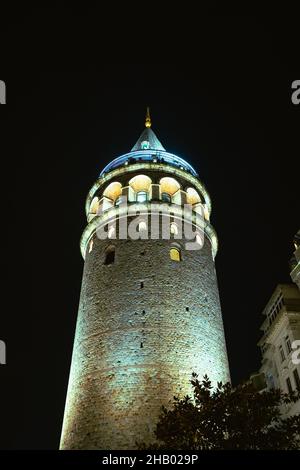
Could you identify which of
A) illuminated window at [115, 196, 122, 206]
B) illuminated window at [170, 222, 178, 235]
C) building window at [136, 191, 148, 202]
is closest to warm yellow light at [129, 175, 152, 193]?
building window at [136, 191, 148, 202]

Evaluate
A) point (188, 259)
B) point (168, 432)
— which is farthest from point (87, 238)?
point (168, 432)

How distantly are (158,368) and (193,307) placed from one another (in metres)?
3.97

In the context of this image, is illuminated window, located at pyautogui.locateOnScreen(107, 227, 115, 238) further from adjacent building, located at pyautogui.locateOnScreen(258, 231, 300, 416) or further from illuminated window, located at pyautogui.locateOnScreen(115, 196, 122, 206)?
adjacent building, located at pyautogui.locateOnScreen(258, 231, 300, 416)

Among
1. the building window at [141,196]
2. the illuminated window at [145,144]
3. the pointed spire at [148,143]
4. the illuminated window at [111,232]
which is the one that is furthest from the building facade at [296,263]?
the illuminated window at [145,144]

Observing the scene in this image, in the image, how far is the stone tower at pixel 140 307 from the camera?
1969 centimetres

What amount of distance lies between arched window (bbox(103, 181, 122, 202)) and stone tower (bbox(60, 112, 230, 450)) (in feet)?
0.23

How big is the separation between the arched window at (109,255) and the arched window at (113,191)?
15.0ft

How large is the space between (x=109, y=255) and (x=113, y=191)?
554 cm

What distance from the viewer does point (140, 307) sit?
2225 cm

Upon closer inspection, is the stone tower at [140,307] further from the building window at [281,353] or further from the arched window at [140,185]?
the building window at [281,353]

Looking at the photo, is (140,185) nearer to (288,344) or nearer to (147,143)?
(147,143)

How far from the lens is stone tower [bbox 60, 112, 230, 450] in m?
19.7

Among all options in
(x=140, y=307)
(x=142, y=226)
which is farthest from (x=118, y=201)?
(x=140, y=307)
